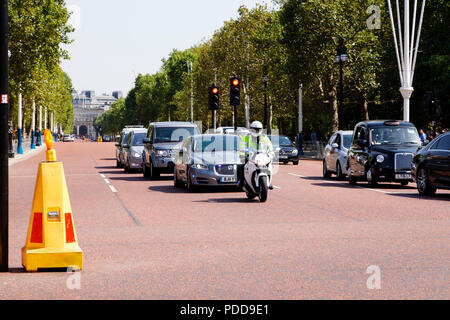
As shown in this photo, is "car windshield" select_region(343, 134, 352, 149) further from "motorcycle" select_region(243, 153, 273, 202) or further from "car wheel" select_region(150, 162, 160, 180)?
"motorcycle" select_region(243, 153, 273, 202)

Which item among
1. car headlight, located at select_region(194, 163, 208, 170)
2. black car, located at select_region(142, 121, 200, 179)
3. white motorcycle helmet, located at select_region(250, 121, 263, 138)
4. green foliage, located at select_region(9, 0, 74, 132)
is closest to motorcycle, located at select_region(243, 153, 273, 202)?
white motorcycle helmet, located at select_region(250, 121, 263, 138)

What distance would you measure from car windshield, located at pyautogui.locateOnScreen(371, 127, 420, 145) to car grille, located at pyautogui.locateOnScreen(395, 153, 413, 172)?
1187 mm

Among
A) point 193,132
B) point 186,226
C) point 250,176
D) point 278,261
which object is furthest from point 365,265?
point 193,132

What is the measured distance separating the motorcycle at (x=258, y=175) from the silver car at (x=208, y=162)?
1719 millimetres

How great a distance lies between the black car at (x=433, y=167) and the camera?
1784cm

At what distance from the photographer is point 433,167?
59.9ft

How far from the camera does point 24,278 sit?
306 inches

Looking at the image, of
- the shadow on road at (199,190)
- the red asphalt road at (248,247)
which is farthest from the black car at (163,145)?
the red asphalt road at (248,247)

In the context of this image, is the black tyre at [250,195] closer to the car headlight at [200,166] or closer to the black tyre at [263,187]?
the black tyre at [263,187]

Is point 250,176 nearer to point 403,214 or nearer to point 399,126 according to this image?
point 403,214

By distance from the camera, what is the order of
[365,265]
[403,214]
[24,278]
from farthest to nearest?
[403,214] → [365,265] → [24,278]

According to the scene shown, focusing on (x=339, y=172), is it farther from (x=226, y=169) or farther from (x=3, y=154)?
(x=3, y=154)

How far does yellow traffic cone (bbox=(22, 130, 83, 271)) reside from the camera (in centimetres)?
810
